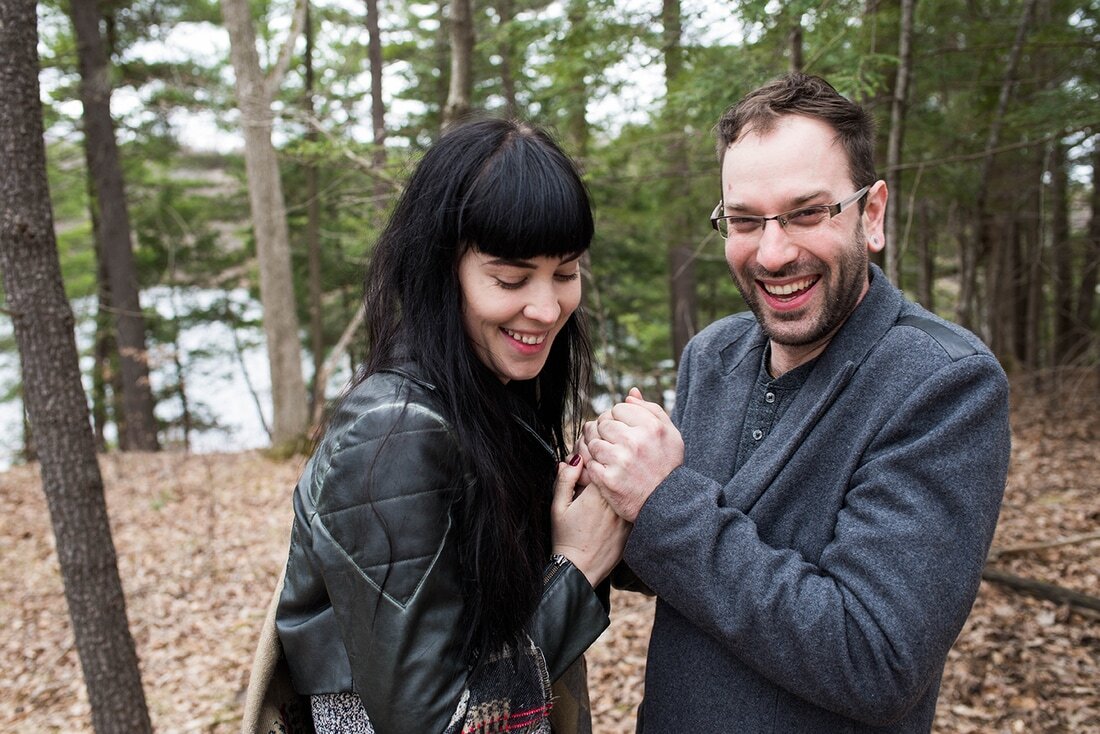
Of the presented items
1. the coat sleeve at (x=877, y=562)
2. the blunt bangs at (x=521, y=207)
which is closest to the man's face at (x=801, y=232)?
the coat sleeve at (x=877, y=562)

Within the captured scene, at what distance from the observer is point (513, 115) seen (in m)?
1.73

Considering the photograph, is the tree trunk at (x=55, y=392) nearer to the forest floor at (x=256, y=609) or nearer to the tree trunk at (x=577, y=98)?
the forest floor at (x=256, y=609)

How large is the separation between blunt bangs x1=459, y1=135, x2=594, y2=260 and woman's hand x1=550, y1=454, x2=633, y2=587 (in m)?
0.54

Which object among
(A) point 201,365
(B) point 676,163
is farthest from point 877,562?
(A) point 201,365

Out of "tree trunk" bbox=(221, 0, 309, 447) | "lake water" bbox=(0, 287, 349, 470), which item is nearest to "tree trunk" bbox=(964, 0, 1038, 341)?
"tree trunk" bbox=(221, 0, 309, 447)

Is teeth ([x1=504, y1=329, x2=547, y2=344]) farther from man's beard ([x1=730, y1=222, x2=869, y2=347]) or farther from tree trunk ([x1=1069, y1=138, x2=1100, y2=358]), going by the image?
tree trunk ([x1=1069, y1=138, x2=1100, y2=358])

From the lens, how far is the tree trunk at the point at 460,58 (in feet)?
17.5

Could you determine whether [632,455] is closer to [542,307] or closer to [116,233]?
[542,307]

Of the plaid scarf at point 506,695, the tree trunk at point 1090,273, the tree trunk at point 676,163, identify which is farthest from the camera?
the tree trunk at point 1090,273

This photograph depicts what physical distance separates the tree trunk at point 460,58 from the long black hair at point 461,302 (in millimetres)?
3994

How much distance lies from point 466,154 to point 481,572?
2.75ft

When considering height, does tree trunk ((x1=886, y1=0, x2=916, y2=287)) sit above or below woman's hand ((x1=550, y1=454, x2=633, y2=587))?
above

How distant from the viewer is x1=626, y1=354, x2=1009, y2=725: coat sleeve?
4.22 feet

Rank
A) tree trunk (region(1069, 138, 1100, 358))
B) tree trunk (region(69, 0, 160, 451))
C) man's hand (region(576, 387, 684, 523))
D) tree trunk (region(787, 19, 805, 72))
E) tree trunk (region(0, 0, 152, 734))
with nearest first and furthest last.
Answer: man's hand (region(576, 387, 684, 523))
tree trunk (region(0, 0, 152, 734))
tree trunk (region(787, 19, 805, 72))
tree trunk (region(1069, 138, 1100, 358))
tree trunk (region(69, 0, 160, 451))
